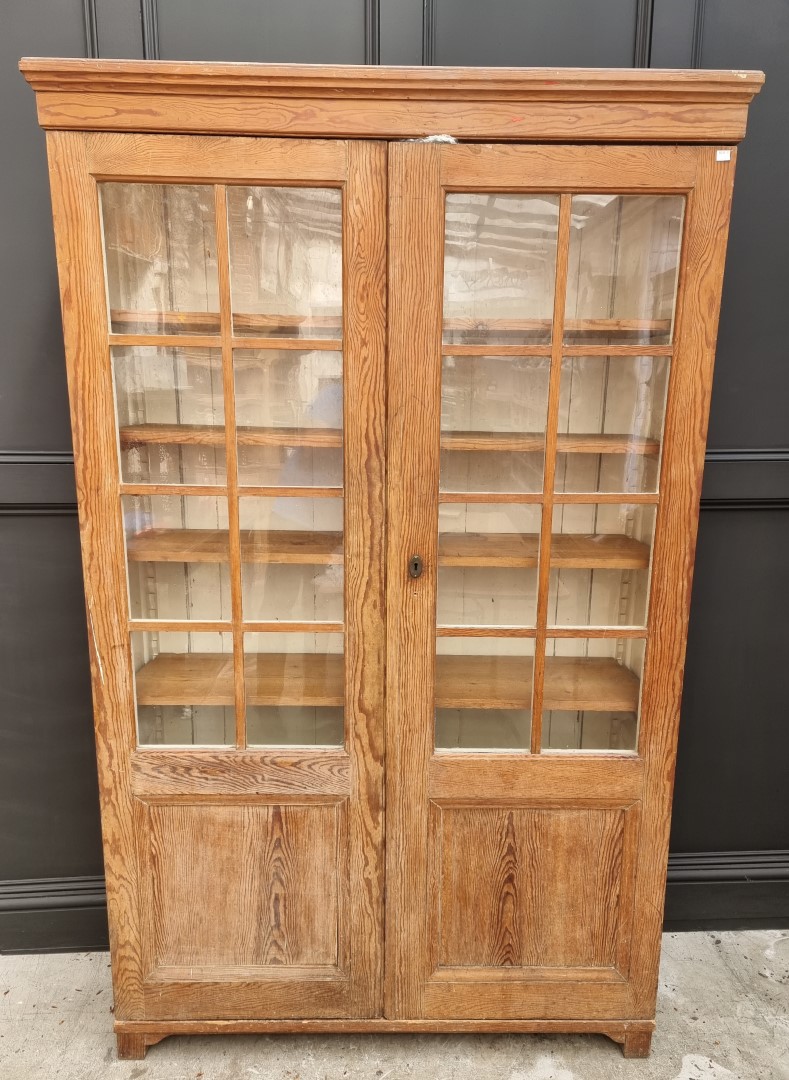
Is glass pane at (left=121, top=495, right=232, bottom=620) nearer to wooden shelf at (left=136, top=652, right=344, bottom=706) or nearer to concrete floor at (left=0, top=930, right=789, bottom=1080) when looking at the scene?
→ wooden shelf at (left=136, top=652, right=344, bottom=706)

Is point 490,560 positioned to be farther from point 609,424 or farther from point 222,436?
point 222,436

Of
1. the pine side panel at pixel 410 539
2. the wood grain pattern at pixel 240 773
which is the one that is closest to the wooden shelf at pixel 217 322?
the pine side panel at pixel 410 539

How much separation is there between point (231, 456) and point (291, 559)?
27 centimetres

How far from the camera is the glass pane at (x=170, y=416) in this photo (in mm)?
1445

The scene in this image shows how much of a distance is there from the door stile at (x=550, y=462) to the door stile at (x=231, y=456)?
0.67 metres

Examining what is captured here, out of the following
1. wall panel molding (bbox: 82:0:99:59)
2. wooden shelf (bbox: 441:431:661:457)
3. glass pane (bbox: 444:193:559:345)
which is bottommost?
wooden shelf (bbox: 441:431:661:457)

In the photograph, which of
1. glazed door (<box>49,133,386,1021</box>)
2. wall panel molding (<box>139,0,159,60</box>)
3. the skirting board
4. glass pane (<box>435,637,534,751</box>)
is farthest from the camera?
the skirting board

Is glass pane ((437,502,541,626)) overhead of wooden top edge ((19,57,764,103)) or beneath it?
beneath

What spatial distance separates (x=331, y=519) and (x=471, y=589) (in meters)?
0.37

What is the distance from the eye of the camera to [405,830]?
1.53m

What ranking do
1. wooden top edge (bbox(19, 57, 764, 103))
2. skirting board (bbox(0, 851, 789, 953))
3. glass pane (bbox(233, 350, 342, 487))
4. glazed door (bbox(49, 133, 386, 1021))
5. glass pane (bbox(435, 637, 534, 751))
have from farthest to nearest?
1. skirting board (bbox(0, 851, 789, 953))
2. glass pane (bbox(435, 637, 534, 751))
3. glass pane (bbox(233, 350, 342, 487))
4. glazed door (bbox(49, 133, 386, 1021))
5. wooden top edge (bbox(19, 57, 764, 103))

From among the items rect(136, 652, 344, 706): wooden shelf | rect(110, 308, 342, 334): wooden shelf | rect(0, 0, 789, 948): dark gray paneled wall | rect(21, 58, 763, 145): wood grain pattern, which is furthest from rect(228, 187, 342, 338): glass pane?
rect(136, 652, 344, 706): wooden shelf

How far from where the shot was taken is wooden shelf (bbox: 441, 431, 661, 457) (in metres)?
1.47

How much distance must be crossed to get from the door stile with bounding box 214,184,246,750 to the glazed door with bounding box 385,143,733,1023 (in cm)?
34
